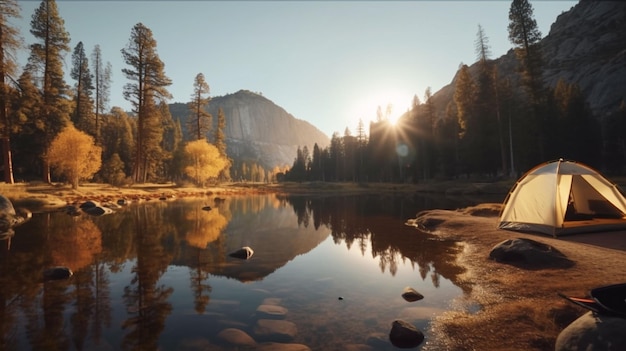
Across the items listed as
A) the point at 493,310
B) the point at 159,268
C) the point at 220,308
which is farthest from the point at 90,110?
the point at 493,310

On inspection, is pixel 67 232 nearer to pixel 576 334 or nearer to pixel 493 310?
pixel 493 310

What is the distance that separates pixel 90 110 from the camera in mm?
56281

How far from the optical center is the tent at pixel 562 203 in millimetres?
12398

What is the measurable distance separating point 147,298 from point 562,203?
15127 millimetres

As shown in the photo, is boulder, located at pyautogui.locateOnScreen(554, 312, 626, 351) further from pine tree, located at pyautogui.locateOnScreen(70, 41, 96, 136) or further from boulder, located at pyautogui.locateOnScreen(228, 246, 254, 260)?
pine tree, located at pyautogui.locateOnScreen(70, 41, 96, 136)

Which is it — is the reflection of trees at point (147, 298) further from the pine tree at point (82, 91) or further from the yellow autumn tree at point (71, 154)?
the pine tree at point (82, 91)

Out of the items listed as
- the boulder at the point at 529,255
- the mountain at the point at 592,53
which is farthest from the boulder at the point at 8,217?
the mountain at the point at 592,53

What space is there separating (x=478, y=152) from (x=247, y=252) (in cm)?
4979

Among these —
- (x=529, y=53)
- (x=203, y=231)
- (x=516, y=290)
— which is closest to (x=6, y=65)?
(x=203, y=231)

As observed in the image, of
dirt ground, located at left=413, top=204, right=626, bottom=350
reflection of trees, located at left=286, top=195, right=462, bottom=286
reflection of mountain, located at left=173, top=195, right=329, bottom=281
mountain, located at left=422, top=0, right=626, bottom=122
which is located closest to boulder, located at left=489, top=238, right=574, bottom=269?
dirt ground, located at left=413, top=204, right=626, bottom=350

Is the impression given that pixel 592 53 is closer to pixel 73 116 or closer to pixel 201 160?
pixel 201 160

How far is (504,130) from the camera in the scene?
1783 inches

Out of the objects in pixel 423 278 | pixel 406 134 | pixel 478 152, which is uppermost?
pixel 406 134

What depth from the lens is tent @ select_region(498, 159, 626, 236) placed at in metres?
12.4
